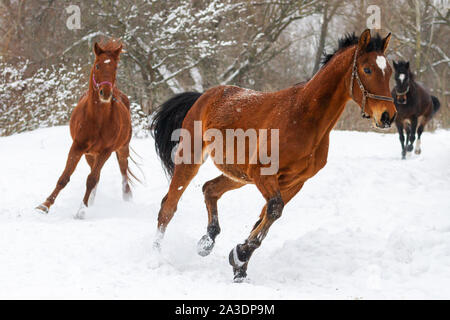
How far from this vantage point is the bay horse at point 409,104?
35.2 feet

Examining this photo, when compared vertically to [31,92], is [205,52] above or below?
above

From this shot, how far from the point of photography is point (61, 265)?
4359 millimetres

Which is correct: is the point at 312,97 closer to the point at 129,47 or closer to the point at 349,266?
the point at 349,266

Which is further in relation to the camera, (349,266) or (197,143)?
(197,143)

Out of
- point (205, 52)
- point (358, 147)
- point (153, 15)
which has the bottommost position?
point (358, 147)

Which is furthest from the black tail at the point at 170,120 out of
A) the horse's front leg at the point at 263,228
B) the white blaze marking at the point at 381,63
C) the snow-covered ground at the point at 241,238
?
the white blaze marking at the point at 381,63

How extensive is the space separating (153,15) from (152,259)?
13.6 metres

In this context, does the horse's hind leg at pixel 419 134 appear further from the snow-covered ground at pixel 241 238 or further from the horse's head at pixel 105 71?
the horse's head at pixel 105 71

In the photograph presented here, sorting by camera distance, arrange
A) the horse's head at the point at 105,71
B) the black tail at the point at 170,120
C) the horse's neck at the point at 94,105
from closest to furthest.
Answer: the black tail at the point at 170,120
the horse's head at the point at 105,71
the horse's neck at the point at 94,105

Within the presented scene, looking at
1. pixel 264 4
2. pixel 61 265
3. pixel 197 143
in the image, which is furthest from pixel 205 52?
pixel 61 265

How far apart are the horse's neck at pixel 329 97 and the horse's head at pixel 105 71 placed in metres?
3.14

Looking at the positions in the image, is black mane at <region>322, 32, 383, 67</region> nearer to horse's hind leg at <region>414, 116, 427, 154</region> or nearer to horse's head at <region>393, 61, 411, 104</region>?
horse's head at <region>393, 61, 411, 104</region>

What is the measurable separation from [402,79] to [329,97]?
7.11 meters

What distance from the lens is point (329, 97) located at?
4.27 meters
